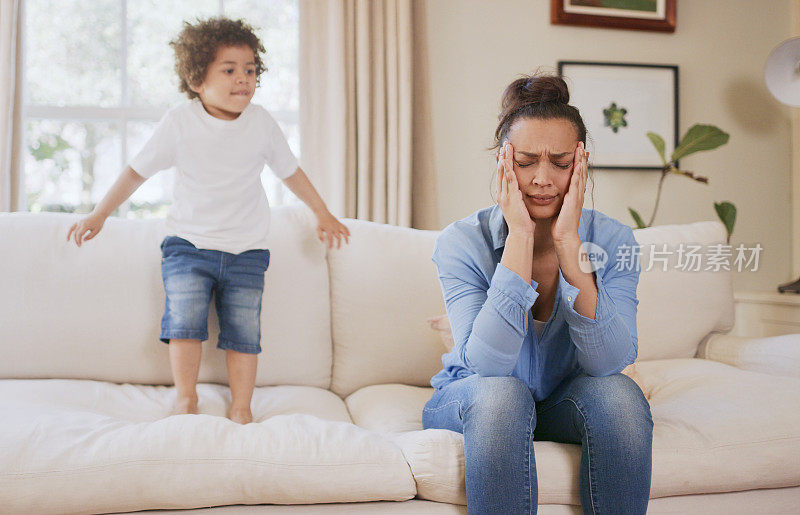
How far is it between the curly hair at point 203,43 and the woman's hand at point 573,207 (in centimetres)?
96

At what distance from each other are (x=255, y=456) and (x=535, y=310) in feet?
2.06

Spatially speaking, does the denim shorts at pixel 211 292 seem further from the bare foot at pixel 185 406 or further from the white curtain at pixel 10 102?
the white curtain at pixel 10 102

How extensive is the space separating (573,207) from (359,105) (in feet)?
5.71

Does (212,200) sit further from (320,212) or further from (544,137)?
(544,137)

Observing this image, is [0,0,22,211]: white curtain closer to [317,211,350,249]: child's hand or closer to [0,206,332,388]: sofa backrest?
[0,206,332,388]: sofa backrest

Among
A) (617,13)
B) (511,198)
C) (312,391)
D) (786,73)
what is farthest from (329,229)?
(786,73)

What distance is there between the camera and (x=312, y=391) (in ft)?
5.53

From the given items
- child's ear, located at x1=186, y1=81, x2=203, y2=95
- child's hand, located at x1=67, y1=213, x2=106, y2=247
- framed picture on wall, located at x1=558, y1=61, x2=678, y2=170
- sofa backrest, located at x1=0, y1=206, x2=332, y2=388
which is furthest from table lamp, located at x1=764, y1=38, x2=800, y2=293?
child's hand, located at x1=67, y1=213, x2=106, y2=247

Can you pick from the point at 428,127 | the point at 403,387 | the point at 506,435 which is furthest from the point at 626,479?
the point at 428,127

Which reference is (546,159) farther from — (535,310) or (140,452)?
(140,452)

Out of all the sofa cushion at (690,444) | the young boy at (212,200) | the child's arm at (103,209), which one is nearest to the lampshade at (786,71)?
the sofa cushion at (690,444)

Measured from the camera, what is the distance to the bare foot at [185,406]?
56.7 inches

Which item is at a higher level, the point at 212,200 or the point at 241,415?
the point at 212,200

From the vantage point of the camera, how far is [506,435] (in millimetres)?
1034
